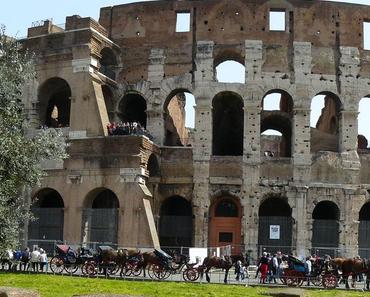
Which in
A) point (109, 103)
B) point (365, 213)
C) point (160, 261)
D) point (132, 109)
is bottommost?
point (160, 261)

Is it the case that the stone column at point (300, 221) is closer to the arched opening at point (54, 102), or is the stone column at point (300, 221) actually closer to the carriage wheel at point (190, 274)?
the carriage wheel at point (190, 274)

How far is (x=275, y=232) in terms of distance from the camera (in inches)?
1291

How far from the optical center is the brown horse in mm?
23562

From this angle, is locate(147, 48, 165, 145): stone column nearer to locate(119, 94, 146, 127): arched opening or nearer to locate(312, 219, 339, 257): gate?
locate(119, 94, 146, 127): arched opening

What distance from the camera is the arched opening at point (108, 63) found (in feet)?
117

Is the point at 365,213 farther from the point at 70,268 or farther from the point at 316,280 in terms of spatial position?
the point at 70,268

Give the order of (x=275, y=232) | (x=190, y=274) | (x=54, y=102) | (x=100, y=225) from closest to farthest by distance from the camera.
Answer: (x=190, y=274), (x=100, y=225), (x=275, y=232), (x=54, y=102)

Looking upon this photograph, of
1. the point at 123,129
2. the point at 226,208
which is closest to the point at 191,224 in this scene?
the point at 226,208

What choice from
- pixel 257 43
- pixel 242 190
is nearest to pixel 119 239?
pixel 242 190

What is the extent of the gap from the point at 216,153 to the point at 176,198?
17.7ft

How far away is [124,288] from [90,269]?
4.81 metres

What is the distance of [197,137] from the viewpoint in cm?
3362

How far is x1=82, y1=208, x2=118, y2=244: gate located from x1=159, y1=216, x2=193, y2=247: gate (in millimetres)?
3513

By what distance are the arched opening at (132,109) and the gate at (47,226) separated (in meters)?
6.99
